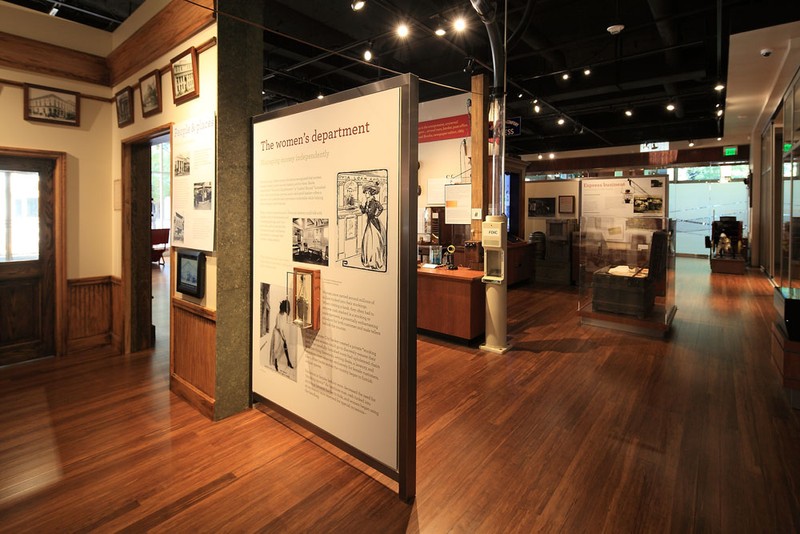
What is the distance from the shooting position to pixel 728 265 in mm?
10438

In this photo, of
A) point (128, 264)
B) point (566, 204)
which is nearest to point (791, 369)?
point (128, 264)

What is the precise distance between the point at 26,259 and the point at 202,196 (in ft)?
8.64

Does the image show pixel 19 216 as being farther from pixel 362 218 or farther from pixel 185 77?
pixel 362 218

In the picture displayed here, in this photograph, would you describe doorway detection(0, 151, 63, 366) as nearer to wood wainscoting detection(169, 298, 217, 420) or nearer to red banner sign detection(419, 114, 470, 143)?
wood wainscoting detection(169, 298, 217, 420)

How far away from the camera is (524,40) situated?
21.2 ft

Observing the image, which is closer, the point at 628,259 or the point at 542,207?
the point at 628,259

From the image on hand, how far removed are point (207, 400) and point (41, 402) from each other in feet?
4.82

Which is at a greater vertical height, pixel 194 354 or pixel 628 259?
pixel 628 259

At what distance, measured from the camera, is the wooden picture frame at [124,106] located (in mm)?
4266

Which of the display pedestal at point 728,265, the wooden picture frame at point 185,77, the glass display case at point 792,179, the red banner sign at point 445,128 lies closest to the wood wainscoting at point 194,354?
the wooden picture frame at point 185,77

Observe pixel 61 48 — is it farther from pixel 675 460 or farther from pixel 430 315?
pixel 675 460

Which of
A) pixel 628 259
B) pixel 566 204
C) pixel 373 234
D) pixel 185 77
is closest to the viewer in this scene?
pixel 373 234

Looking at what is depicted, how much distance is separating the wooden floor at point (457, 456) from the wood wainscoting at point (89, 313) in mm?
461

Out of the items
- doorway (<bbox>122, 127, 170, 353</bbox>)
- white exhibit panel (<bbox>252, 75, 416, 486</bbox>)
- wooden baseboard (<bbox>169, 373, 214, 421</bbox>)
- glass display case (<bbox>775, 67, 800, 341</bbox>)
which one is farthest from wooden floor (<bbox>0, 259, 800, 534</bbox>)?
glass display case (<bbox>775, 67, 800, 341</bbox>)
